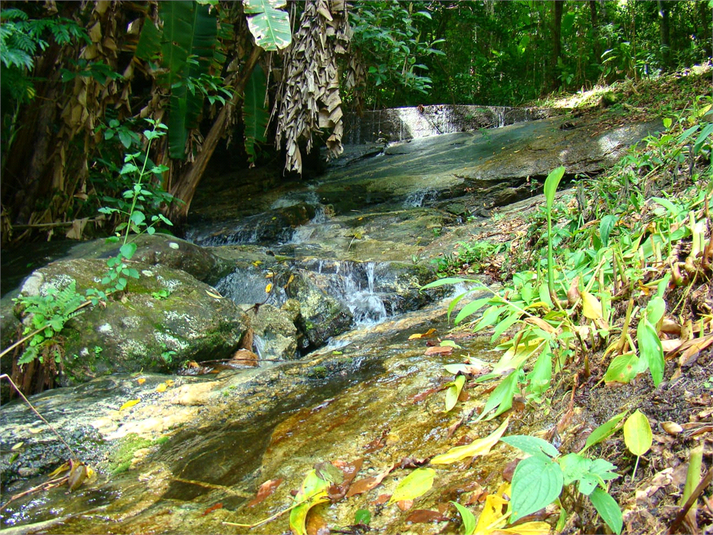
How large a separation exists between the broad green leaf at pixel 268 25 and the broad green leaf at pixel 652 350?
13.0 ft

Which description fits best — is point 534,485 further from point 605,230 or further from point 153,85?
point 153,85

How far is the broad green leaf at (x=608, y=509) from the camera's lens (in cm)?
90

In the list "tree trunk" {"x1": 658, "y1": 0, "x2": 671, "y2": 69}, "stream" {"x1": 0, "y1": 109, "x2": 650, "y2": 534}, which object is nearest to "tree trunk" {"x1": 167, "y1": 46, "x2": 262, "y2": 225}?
"stream" {"x1": 0, "y1": 109, "x2": 650, "y2": 534}

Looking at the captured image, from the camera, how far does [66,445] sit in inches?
85.4

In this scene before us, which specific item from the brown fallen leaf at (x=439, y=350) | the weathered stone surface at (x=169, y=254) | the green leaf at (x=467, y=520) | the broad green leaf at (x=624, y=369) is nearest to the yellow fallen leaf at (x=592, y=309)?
the broad green leaf at (x=624, y=369)

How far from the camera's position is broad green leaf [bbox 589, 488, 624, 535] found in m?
0.90

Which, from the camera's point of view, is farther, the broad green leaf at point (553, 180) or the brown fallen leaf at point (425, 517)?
the broad green leaf at point (553, 180)

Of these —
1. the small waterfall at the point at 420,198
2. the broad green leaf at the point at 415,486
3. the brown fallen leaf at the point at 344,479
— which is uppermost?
the small waterfall at the point at 420,198

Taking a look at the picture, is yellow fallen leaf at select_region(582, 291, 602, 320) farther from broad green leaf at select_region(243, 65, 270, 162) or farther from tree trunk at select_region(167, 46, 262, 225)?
tree trunk at select_region(167, 46, 262, 225)

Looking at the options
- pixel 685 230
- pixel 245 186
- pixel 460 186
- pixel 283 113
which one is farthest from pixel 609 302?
pixel 245 186

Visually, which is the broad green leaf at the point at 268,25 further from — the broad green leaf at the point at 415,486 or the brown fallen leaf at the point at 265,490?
the broad green leaf at the point at 415,486

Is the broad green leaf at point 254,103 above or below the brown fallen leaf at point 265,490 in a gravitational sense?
above

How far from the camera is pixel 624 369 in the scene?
4.16 feet

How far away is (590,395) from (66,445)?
2.20 m
